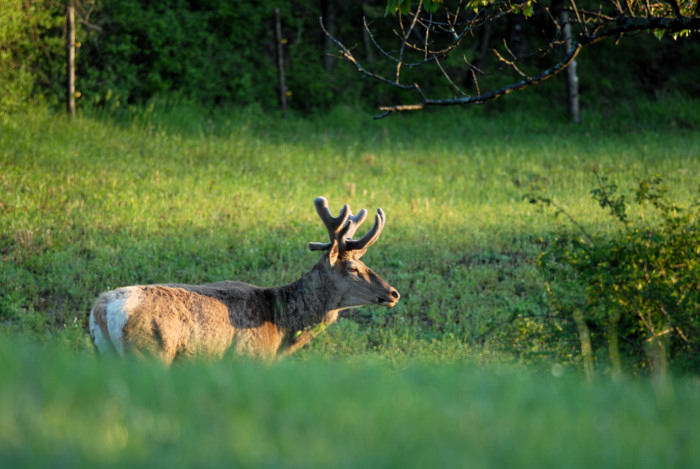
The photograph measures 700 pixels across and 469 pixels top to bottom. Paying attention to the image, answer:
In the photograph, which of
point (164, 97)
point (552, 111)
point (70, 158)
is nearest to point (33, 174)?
point (70, 158)

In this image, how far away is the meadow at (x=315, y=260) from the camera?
3.23 meters

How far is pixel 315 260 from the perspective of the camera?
12562mm

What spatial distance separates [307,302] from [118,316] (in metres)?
2.22

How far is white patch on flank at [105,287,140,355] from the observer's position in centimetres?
663

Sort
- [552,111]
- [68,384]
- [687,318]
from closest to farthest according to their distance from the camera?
[68,384]
[687,318]
[552,111]

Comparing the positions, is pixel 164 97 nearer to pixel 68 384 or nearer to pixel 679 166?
pixel 679 166

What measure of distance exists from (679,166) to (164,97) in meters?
13.7

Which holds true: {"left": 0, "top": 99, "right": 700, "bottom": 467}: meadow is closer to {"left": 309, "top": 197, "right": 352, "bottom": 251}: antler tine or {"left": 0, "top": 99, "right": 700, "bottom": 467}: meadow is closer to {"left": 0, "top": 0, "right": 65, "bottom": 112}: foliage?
{"left": 0, "top": 0, "right": 65, "bottom": 112}: foliage

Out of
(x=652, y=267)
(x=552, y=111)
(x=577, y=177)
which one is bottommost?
(x=652, y=267)

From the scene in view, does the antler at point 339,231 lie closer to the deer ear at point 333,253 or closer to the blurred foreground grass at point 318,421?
the deer ear at point 333,253

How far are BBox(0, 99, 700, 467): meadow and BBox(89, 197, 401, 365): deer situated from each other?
52 centimetres

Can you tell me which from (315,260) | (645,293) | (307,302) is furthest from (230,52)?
(645,293)

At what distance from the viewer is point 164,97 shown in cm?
2234

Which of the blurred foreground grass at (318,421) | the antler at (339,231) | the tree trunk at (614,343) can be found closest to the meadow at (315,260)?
the blurred foreground grass at (318,421)
